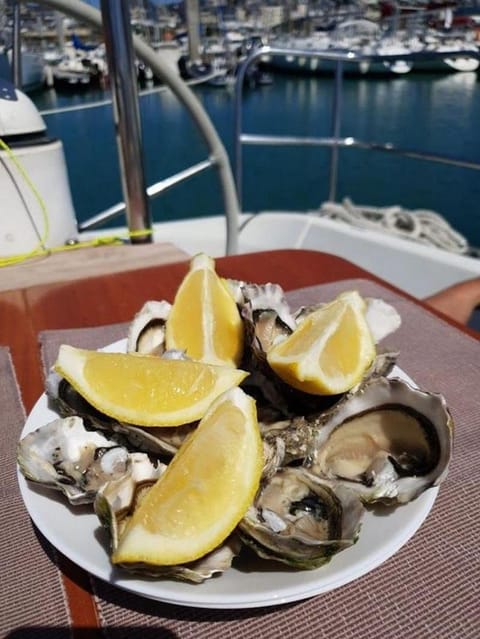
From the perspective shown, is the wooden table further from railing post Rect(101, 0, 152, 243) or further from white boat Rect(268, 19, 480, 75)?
white boat Rect(268, 19, 480, 75)

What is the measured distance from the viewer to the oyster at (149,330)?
0.50m

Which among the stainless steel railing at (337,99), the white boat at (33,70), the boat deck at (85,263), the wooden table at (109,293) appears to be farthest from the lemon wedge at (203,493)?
the white boat at (33,70)

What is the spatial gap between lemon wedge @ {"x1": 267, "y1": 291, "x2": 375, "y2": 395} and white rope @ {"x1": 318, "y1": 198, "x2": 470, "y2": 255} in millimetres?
1677

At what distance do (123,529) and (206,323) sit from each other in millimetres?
213

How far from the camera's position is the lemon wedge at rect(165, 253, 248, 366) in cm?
47

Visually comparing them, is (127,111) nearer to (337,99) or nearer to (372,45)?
(337,99)

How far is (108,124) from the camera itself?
380 inches

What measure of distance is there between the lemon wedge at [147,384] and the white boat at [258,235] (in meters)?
0.71

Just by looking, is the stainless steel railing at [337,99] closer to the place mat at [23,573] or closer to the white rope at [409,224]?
the white rope at [409,224]

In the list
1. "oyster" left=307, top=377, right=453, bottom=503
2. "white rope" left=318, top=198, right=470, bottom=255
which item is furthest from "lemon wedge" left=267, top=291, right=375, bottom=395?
"white rope" left=318, top=198, right=470, bottom=255

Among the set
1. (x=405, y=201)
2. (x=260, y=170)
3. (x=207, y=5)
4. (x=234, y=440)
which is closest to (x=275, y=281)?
(x=234, y=440)

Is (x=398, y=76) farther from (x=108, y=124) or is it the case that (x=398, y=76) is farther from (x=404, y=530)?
(x=404, y=530)

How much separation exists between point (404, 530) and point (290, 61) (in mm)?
17281

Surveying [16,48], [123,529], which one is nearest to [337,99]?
[16,48]
